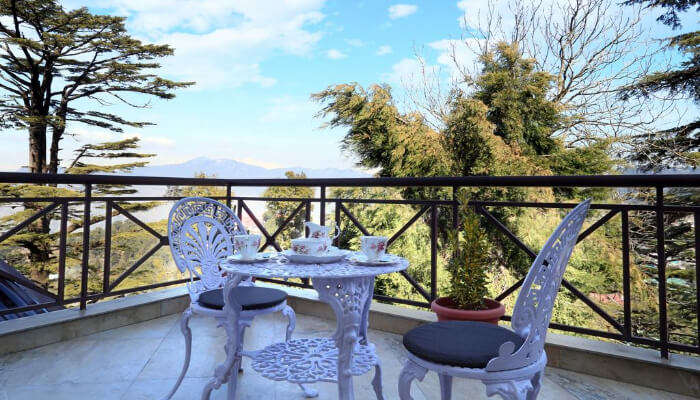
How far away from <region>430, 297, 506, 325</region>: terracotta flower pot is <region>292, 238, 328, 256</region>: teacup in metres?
0.79

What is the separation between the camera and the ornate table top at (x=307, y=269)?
50.5 inches

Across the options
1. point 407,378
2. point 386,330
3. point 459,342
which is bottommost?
point 386,330

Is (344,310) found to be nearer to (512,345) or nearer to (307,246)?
(307,246)

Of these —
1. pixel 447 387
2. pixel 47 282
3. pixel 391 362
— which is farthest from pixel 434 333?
pixel 47 282

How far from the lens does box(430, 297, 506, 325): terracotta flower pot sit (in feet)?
6.15

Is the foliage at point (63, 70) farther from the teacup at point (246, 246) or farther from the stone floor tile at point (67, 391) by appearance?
the teacup at point (246, 246)

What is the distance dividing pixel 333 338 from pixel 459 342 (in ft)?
1.75

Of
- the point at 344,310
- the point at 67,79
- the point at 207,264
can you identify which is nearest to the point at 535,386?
the point at 344,310

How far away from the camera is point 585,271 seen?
25.1 feet

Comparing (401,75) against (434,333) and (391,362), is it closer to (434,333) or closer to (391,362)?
(391,362)

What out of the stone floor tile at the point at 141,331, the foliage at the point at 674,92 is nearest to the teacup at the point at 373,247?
the stone floor tile at the point at 141,331

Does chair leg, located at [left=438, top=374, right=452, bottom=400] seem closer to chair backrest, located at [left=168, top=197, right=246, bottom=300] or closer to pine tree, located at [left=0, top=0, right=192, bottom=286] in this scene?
chair backrest, located at [left=168, top=197, right=246, bottom=300]

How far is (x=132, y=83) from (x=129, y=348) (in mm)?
15043

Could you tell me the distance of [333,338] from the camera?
152 centimetres
